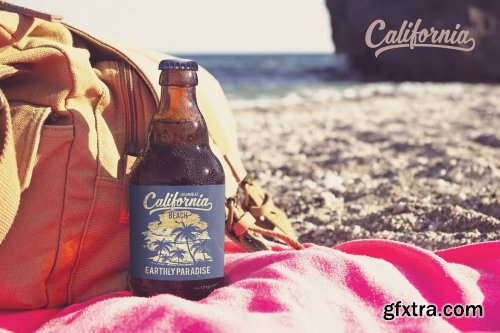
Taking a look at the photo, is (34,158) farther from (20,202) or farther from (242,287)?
(242,287)

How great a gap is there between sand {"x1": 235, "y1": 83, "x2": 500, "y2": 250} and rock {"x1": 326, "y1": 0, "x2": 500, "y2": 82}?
16661mm

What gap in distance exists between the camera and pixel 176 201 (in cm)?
188

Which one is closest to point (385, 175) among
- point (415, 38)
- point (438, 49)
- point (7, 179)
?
point (7, 179)

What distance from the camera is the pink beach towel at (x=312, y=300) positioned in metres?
1.69

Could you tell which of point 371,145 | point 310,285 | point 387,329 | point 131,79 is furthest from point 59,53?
point 371,145

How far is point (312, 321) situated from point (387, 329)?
0.20 meters

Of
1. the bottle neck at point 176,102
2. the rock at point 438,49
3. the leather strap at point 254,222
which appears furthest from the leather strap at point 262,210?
the rock at point 438,49

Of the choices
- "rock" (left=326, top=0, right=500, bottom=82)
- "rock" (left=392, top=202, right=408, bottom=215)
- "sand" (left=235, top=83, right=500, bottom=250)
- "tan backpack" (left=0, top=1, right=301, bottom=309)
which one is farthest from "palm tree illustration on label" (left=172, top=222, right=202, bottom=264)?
"rock" (left=326, top=0, right=500, bottom=82)

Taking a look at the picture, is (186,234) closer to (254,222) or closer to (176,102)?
(176,102)

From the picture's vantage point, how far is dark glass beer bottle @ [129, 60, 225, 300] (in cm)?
189

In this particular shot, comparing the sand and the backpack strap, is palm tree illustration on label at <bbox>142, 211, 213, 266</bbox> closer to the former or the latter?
the backpack strap

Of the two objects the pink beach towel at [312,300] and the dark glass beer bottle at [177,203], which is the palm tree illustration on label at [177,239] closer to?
the dark glass beer bottle at [177,203]

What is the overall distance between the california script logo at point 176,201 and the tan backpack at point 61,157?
211 millimetres

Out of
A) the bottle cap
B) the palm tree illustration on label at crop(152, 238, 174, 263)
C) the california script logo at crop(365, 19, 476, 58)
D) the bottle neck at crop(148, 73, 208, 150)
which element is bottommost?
the palm tree illustration on label at crop(152, 238, 174, 263)
